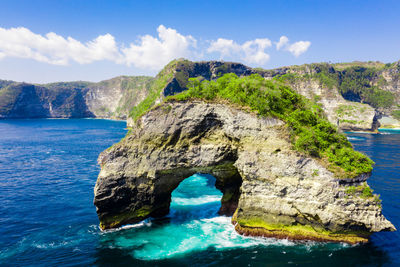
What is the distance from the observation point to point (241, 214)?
66.3 ft

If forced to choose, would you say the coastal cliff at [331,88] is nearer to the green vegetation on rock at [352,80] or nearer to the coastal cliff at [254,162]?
the green vegetation on rock at [352,80]

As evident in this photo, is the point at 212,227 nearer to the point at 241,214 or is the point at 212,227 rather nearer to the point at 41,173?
the point at 241,214

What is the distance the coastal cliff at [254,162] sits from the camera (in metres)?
17.6

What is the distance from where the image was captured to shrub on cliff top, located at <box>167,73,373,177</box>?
18.2 metres

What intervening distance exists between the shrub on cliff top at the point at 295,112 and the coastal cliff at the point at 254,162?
0.08 metres

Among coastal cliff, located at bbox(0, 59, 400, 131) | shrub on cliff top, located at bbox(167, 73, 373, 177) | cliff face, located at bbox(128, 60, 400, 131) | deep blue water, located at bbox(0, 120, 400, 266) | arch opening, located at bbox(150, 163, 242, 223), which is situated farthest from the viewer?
coastal cliff, located at bbox(0, 59, 400, 131)

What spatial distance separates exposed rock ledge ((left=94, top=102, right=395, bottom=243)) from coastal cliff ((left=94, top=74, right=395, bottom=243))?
8cm

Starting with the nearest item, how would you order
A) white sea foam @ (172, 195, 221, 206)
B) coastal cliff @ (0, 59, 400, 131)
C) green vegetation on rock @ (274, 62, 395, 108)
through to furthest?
white sea foam @ (172, 195, 221, 206)
coastal cliff @ (0, 59, 400, 131)
green vegetation on rock @ (274, 62, 395, 108)

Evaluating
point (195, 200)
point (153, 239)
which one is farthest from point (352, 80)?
point (153, 239)

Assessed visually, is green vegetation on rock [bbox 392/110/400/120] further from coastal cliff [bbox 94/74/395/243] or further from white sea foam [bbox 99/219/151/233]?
white sea foam [bbox 99/219/151/233]

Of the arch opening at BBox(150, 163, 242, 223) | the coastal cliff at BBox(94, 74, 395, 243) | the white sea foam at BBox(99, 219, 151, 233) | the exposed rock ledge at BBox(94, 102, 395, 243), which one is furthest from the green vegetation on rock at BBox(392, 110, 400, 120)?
the white sea foam at BBox(99, 219, 151, 233)

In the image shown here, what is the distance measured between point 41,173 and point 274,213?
38.4 m

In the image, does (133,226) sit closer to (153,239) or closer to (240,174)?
(153,239)

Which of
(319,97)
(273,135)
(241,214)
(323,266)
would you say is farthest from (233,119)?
(319,97)
